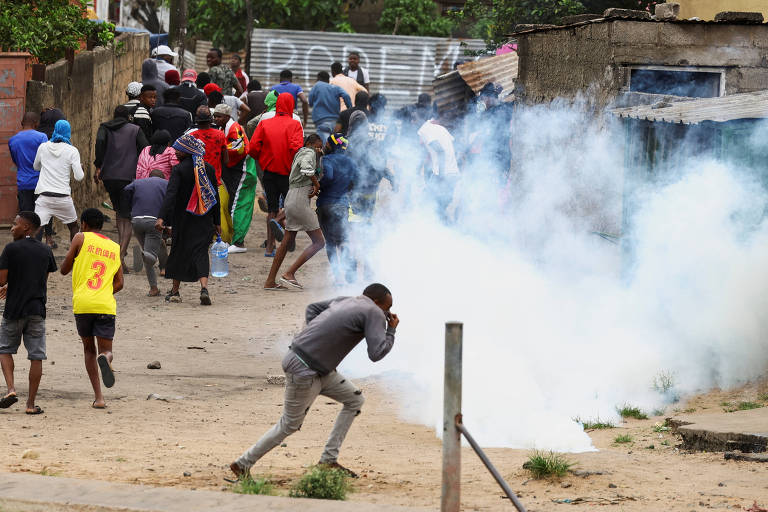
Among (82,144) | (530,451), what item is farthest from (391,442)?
(82,144)

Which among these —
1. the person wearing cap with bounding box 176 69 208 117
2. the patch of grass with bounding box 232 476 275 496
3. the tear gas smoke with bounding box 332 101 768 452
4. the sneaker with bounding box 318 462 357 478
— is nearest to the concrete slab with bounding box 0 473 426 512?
the patch of grass with bounding box 232 476 275 496

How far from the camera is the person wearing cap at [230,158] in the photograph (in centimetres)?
1353

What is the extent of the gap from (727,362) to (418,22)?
64.3ft

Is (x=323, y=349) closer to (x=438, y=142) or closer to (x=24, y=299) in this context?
(x=24, y=299)

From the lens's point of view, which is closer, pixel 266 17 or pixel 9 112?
pixel 9 112

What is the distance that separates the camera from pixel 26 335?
27.2ft

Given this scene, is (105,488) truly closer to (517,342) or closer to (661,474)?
(661,474)

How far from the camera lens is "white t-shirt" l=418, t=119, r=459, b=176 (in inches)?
566

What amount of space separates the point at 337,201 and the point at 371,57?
12.0 m

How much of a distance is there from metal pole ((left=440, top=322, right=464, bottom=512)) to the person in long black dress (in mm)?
7167

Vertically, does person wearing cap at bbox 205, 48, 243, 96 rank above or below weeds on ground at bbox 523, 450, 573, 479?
above

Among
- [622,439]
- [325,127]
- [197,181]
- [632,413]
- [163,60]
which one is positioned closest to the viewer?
[622,439]

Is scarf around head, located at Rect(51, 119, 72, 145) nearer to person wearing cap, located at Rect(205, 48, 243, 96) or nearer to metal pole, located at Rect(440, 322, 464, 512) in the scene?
person wearing cap, located at Rect(205, 48, 243, 96)

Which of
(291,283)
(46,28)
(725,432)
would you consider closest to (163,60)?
(46,28)
